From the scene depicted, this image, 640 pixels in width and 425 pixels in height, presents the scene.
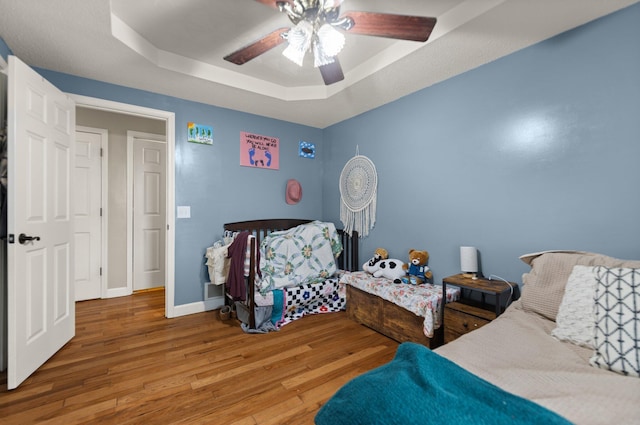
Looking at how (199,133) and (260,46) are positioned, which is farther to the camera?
(199,133)

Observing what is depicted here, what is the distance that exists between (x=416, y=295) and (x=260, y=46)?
2122mm

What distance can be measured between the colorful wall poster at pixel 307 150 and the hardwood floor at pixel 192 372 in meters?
2.14

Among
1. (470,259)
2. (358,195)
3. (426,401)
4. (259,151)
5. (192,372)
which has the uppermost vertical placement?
(259,151)

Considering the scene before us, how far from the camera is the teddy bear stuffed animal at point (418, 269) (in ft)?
8.61

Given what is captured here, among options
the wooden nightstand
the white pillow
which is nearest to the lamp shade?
the wooden nightstand

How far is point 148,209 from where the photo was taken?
3.94 m

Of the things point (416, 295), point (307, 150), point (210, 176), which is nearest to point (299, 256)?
point (416, 295)

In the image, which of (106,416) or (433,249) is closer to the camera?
(106,416)

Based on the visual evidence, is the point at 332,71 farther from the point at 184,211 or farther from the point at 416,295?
the point at 184,211

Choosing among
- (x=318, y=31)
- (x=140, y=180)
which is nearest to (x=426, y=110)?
(x=318, y=31)

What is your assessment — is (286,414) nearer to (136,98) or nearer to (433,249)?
(433,249)

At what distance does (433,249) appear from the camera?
2637 millimetres

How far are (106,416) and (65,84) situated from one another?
105 inches

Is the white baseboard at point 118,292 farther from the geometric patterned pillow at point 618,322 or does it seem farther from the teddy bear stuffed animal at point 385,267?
the geometric patterned pillow at point 618,322
